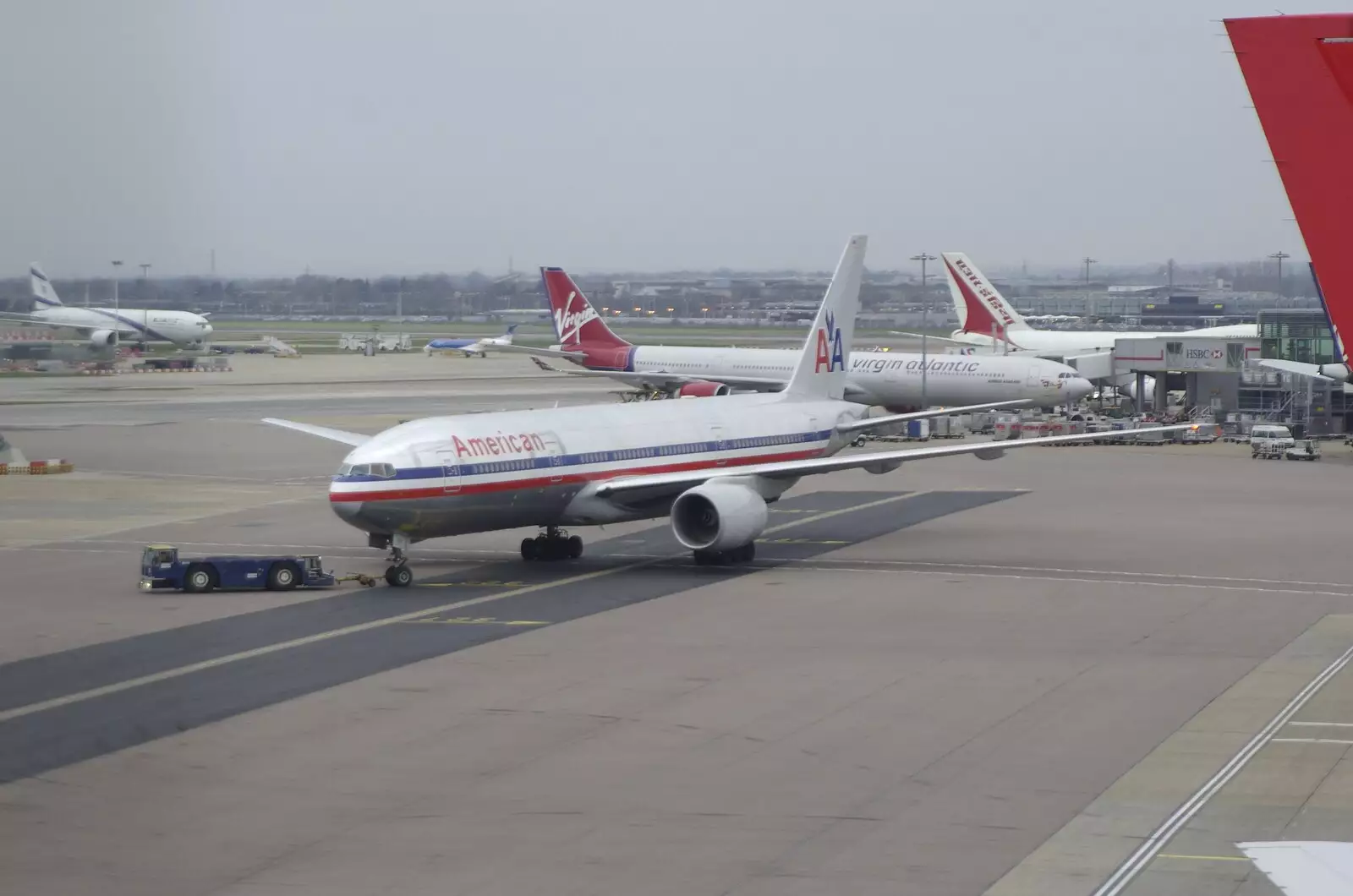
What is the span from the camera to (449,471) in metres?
34.7

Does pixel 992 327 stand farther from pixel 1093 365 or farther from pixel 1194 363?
pixel 1194 363

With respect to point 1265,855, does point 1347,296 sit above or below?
above

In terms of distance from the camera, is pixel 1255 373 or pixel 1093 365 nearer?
pixel 1255 373

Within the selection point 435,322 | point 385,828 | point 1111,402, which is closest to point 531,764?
point 385,828

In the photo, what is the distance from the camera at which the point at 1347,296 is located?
15844 mm

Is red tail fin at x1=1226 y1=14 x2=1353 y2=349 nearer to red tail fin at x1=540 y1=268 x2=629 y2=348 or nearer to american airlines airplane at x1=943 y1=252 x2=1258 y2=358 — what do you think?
red tail fin at x1=540 y1=268 x2=629 y2=348

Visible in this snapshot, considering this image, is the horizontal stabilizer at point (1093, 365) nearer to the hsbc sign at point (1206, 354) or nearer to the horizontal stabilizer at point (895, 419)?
the hsbc sign at point (1206, 354)

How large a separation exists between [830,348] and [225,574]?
1909 cm

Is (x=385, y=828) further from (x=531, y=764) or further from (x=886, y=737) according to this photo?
(x=886, y=737)

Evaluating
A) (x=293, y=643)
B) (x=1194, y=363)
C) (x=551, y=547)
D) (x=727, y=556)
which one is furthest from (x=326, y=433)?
(x=1194, y=363)

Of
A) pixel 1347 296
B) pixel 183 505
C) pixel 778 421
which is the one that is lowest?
pixel 183 505

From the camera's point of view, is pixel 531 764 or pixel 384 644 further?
pixel 384 644

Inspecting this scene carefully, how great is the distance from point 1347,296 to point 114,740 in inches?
656

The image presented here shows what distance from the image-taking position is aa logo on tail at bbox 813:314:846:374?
152 feet
